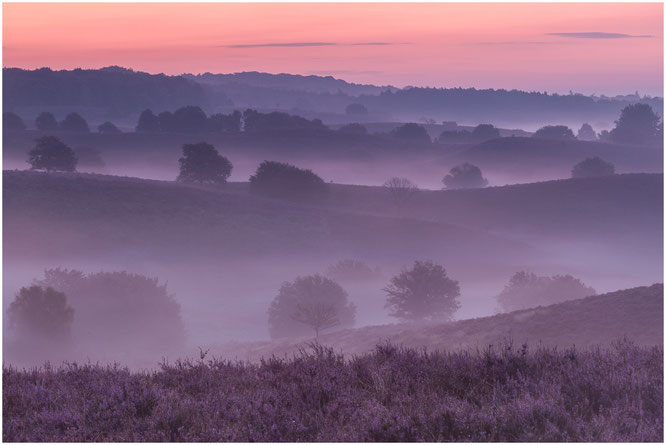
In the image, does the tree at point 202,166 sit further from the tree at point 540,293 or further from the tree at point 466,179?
the tree at point 540,293

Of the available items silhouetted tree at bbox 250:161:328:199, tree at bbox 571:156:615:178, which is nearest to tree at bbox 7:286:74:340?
silhouetted tree at bbox 250:161:328:199

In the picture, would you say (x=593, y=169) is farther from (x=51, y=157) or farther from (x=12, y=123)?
(x=12, y=123)

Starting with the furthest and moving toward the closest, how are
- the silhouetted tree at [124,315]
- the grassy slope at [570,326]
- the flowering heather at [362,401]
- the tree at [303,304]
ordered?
1. the tree at [303,304]
2. the silhouetted tree at [124,315]
3. the grassy slope at [570,326]
4. the flowering heather at [362,401]

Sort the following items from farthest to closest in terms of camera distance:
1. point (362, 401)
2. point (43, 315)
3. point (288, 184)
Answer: point (288, 184) < point (43, 315) < point (362, 401)

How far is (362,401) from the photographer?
262 inches

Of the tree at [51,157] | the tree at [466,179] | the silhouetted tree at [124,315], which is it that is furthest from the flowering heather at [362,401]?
the tree at [466,179]

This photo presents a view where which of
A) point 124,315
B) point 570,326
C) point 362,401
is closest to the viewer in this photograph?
point 362,401

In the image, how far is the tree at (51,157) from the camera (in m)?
118

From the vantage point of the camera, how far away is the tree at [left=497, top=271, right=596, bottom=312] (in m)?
60.7

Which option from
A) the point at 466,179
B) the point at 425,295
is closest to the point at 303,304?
the point at 425,295

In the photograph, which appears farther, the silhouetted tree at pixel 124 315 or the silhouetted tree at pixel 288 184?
the silhouetted tree at pixel 288 184

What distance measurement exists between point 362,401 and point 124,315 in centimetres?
5189

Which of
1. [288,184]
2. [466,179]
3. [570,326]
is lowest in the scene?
[570,326]

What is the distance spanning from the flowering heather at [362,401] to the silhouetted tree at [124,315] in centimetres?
4730
